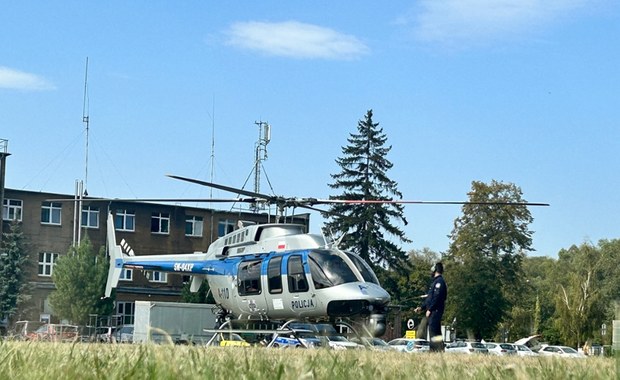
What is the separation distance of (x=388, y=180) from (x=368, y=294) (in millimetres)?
54979

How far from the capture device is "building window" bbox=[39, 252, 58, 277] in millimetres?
72625

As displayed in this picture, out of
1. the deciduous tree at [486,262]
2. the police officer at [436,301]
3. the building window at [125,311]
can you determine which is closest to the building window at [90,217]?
the building window at [125,311]

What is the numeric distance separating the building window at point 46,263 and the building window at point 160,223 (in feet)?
27.7

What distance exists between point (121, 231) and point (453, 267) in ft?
83.4

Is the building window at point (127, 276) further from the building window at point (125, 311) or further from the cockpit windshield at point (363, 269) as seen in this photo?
the cockpit windshield at point (363, 269)

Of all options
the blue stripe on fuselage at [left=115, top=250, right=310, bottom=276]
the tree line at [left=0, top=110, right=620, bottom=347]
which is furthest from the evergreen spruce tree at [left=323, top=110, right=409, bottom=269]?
the blue stripe on fuselage at [left=115, top=250, right=310, bottom=276]

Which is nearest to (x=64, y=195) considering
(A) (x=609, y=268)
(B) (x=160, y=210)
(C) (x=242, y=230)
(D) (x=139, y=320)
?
(B) (x=160, y=210)

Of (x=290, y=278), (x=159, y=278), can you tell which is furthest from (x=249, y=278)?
(x=159, y=278)

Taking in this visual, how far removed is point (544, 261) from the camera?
132 meters

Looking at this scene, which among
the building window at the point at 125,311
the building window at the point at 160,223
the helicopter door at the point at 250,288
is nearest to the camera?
the helicopter door at the point at 250,288

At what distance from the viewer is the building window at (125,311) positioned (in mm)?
74375

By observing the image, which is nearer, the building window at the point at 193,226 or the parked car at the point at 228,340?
the parked car at the point at 228,340

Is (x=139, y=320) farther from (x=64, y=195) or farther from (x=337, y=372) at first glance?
(x=64, y=195)

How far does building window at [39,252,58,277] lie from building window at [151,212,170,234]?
332 inches
